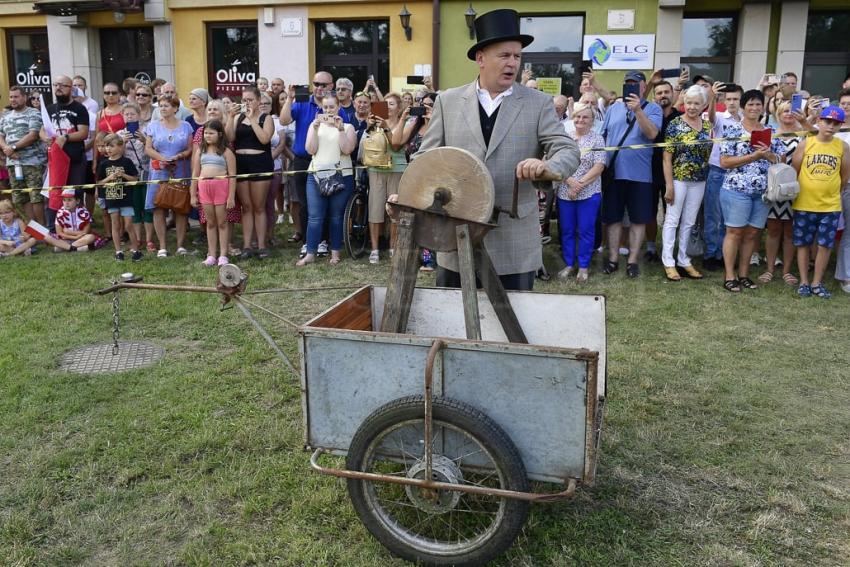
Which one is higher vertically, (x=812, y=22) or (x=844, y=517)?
(x=812, y=22)

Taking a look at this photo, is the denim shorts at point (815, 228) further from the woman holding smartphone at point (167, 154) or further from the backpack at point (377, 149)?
the woman holding smartphone at point (167, 154)

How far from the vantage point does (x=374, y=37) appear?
565 inches

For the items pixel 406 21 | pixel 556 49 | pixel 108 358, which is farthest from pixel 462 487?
pixel 556 49

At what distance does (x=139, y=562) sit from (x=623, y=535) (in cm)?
207

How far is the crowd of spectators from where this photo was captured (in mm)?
7355

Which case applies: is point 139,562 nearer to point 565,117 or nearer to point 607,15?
point 565,117

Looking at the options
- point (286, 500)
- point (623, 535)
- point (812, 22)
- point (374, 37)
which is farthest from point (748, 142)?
point (374, 37)

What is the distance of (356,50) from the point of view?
47.6 ft

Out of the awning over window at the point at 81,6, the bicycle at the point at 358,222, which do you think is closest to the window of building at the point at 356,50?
the awning over window at the point at 81,6

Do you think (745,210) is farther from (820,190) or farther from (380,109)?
(380,109)

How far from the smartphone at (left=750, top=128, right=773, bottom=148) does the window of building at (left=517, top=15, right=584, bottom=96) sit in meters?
6.82

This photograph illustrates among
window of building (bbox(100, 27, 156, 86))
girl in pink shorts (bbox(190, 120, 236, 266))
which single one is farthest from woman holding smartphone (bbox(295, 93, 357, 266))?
window of building (bbox(100, 27, 156, 86))

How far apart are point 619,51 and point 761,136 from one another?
21.7 feet

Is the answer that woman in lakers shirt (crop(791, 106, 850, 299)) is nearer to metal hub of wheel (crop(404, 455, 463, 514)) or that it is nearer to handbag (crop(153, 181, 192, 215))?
metal hub of wheel (crop(404, 455, 463, 514))
